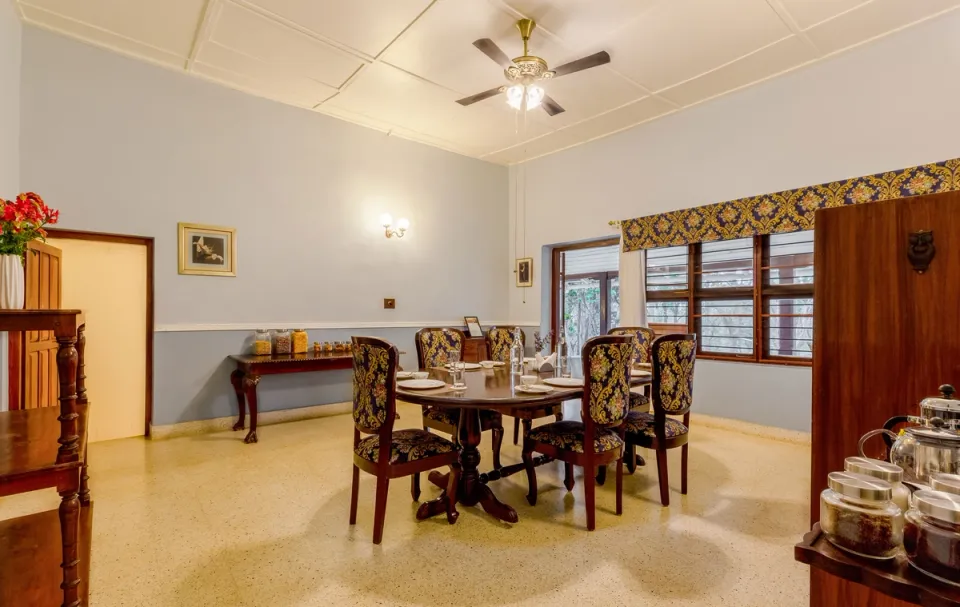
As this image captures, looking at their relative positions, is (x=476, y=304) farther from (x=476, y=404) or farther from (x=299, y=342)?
(x=476, y=404)

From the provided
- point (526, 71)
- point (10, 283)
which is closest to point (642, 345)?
point (526, 71)

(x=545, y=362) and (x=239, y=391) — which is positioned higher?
(x=545, y=362)

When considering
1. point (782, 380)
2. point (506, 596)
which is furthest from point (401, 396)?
point (782, 380)

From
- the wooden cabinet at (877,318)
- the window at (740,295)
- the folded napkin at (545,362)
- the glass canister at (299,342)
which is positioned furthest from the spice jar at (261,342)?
the wooden cabinet at (877,318)

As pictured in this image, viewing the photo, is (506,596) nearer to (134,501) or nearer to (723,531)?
(723,531)

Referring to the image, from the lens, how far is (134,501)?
2670 mm

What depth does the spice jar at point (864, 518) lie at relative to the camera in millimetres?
750

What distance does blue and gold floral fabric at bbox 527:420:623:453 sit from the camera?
7.75 feet

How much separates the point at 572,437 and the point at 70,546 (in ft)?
6.64

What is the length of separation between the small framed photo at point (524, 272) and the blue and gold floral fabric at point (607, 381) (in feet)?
12.5

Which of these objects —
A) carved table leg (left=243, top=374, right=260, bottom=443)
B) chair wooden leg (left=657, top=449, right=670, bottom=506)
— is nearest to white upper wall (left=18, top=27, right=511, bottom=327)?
carved table leg (left=243, top=374, right=260, bottom=443)

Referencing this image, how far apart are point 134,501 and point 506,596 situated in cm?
235

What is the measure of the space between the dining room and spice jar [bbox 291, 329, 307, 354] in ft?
0.17

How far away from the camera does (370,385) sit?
7.36ft
